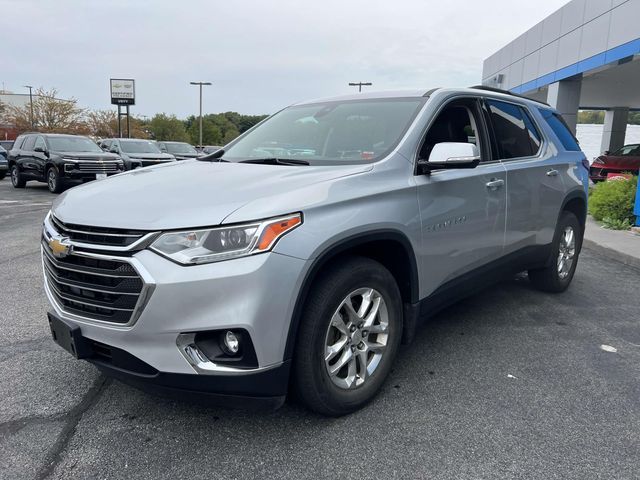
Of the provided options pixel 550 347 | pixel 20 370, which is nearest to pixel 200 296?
pixel 20 370

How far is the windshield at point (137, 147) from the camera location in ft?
57.7

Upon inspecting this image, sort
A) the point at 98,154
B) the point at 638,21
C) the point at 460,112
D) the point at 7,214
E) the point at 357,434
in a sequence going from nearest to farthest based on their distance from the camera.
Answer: the point at 357,434
the point at 460,112
the point at 7,214
the point at 638,21
the point at 98,154

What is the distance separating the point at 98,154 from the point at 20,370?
12.6m

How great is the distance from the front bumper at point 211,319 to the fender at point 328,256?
36mm

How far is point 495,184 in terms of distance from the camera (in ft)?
12.1

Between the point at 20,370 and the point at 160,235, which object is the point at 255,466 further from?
the point at 20,370

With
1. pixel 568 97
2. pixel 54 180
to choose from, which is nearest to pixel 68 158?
pixel 54 180

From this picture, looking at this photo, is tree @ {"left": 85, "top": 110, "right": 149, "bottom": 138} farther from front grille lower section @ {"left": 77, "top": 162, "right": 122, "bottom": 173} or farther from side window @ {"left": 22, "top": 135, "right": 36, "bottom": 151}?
front grille lower section @ {"left": 77, "top": 162, "right": 122, "bottom": 173}

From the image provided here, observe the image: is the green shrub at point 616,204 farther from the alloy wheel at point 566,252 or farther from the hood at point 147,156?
the hood at point 147,156

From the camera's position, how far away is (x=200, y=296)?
7.07 ft

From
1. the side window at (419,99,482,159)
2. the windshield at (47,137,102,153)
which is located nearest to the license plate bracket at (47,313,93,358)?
the side window at (419,99,482,159)

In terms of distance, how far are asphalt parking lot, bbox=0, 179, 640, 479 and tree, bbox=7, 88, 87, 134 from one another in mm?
48245

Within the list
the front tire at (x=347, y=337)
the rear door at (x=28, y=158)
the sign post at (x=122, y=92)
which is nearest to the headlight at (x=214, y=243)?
the front tire at (x=347, y=337)

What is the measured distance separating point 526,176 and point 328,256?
95.2 inches
